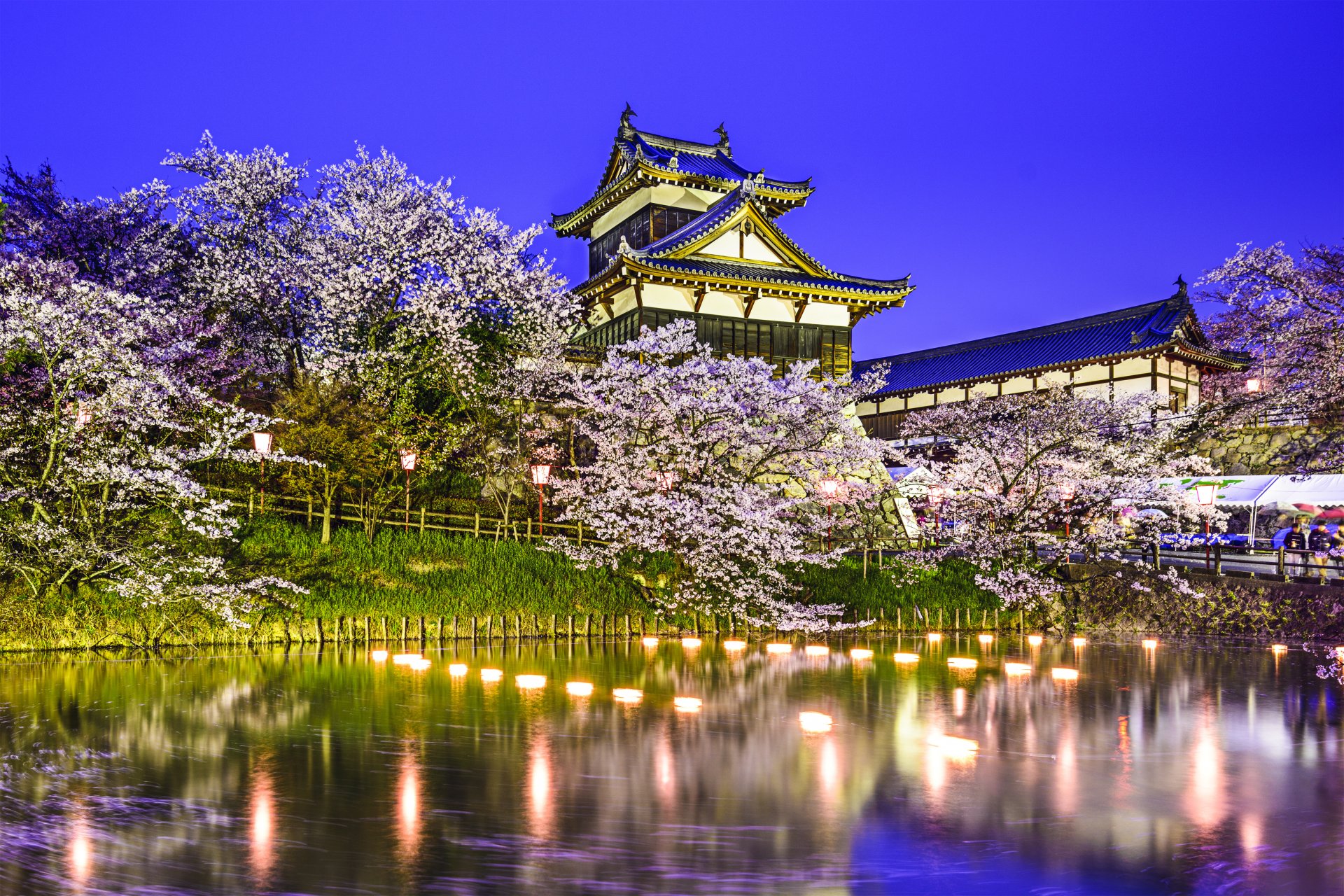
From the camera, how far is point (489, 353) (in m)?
27.9

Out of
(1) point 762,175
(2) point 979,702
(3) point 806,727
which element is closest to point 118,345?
(3) point 806,727

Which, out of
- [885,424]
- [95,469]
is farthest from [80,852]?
[885,424]

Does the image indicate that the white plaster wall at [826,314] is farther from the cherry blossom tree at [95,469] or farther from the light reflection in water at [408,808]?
the light reflection in water at [408,808]

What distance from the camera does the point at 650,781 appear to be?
8914 millimetres

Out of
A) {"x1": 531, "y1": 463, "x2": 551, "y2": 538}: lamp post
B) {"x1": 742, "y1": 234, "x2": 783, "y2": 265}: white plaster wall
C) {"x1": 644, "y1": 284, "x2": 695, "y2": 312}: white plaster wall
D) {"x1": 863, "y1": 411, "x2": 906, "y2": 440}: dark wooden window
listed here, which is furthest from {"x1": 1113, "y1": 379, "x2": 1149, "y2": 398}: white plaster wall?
{"x1": 531, "y1": 463, "x2": 551, "y2": 538}: lamp post

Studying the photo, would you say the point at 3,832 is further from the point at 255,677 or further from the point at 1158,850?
the point at 1158,850

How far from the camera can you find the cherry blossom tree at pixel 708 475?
791 inches

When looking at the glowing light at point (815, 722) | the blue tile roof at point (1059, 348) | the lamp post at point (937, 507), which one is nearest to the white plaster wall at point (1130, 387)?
the blue tile roof at point (1059, 348)

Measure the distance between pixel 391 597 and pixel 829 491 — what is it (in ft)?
33.9

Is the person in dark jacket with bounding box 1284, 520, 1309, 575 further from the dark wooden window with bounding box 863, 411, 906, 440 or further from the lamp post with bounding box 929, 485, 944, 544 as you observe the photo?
the dark wooden window with bounding box 863, 411, 906, 440

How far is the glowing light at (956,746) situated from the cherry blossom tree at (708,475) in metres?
9.01

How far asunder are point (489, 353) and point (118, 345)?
12378 millimetres

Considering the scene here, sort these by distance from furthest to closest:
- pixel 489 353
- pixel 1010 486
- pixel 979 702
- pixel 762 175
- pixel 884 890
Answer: pixel 762 175 < pixel 489 353 < pixel 1010 486 < pixel 979 702 < pixel 884 890

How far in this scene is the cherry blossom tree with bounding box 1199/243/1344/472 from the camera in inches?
726
